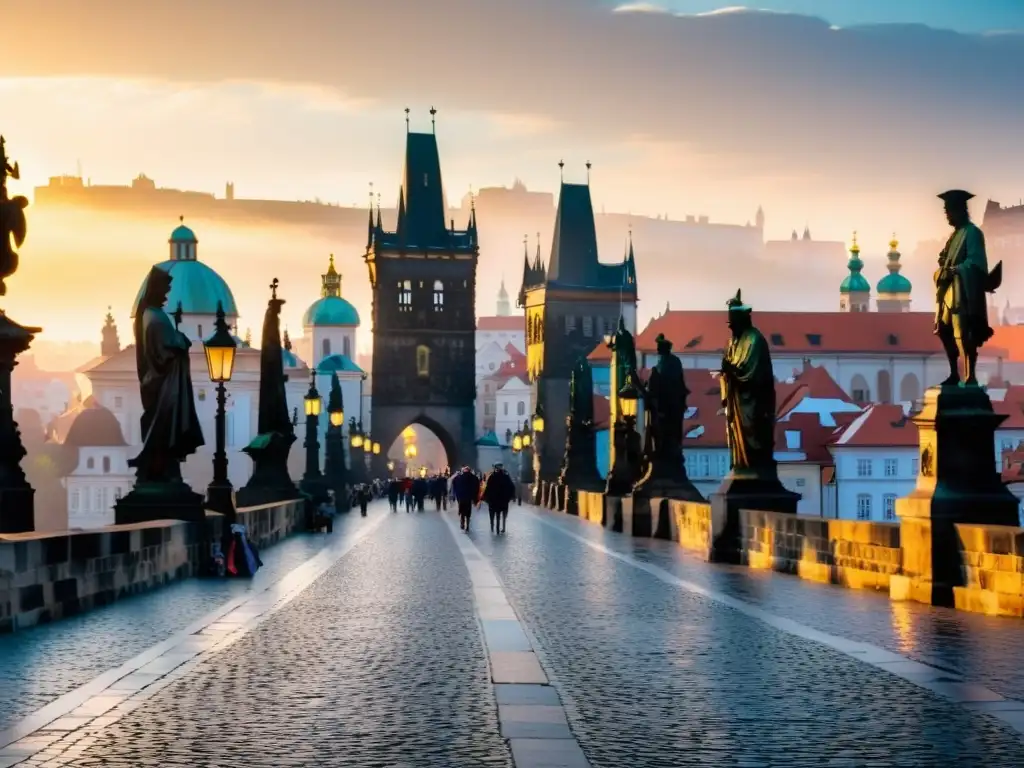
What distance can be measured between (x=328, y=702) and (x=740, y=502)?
14907 mm

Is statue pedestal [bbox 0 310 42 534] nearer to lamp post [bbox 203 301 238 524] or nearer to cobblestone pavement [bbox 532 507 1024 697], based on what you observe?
lamp post [bbox 203 301 238 524]

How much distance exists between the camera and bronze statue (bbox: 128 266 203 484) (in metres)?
21.6

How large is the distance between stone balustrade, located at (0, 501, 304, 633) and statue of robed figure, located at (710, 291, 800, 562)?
6848 millimetres

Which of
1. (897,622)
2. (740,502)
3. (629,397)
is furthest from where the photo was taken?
(629,397)

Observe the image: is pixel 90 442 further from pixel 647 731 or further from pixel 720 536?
pixel 647 731

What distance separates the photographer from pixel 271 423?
39.6 metres

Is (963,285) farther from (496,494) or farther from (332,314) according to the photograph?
(332,314)

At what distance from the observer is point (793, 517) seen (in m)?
21.6

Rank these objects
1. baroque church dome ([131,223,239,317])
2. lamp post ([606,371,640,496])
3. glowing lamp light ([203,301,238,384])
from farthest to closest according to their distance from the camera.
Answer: baroque church dome ([131,223,239,317])
lamp post ([606,371,640,496])
glowing lamp light ([203,301,238,384])

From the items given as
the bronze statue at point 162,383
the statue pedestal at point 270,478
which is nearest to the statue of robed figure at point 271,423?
the statue pedestal at point 270,478

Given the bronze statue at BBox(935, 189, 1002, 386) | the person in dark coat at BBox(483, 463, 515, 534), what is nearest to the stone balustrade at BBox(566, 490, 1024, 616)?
the bronze statue at BBox(935, 189, 1002, 386)

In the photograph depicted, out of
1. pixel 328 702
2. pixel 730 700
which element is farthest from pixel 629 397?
pixel 328 702

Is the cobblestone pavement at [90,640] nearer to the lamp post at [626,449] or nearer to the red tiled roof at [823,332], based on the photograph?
the lamp post at [626,449]

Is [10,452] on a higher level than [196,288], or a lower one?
lower
